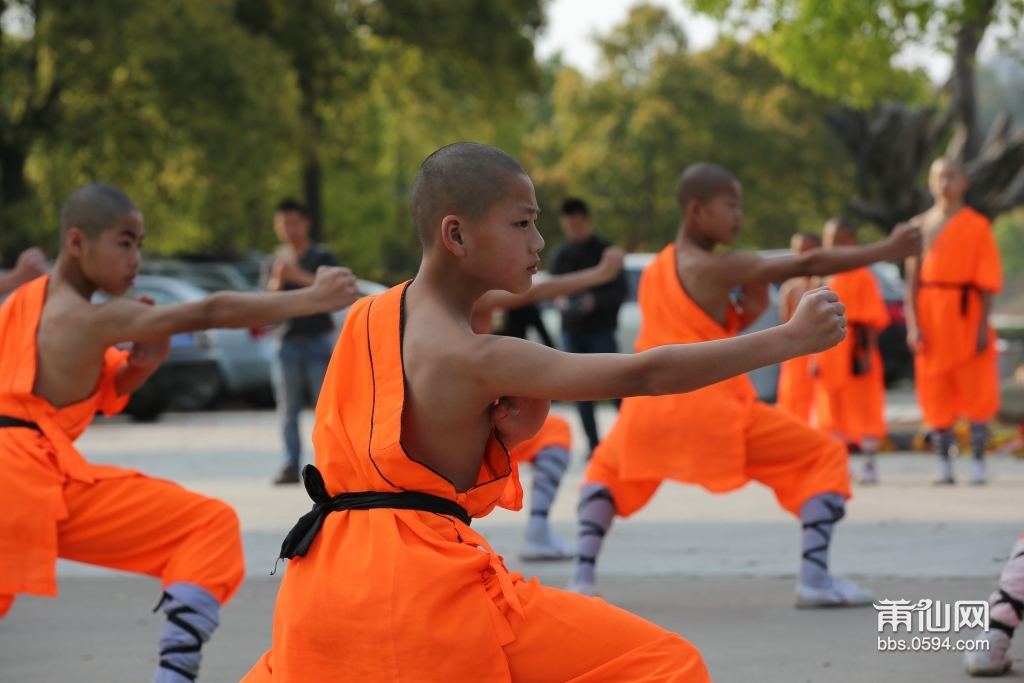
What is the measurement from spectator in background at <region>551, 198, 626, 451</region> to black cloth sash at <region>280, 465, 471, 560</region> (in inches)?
312

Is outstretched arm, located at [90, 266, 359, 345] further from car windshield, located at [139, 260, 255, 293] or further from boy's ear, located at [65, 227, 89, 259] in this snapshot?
car windshield, located at [139, 260, 255, 293]

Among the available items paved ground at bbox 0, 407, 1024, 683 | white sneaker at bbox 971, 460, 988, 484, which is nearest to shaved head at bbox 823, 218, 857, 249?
paved ground at bbox 0, 407, 1024, 683

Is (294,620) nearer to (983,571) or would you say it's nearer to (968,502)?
(983,571)

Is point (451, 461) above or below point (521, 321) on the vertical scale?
above

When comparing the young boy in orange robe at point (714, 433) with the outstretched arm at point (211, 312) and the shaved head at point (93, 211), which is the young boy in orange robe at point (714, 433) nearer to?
the outstretched arm at point (211, 312)

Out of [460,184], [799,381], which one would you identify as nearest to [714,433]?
[460,184]

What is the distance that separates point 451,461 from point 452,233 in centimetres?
Result: 52

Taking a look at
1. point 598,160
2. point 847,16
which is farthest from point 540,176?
point 847,16

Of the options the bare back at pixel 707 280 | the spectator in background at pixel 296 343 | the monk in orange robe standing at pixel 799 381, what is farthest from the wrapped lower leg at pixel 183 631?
the monk in orange robe standing at pixel 799 381

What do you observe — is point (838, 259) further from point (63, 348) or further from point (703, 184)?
point (63, 348)

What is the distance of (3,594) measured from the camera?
4.40 metres

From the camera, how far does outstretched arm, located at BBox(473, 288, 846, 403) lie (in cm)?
287

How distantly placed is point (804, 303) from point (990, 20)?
Result: 32.9ft

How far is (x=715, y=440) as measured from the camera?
5.66 m
